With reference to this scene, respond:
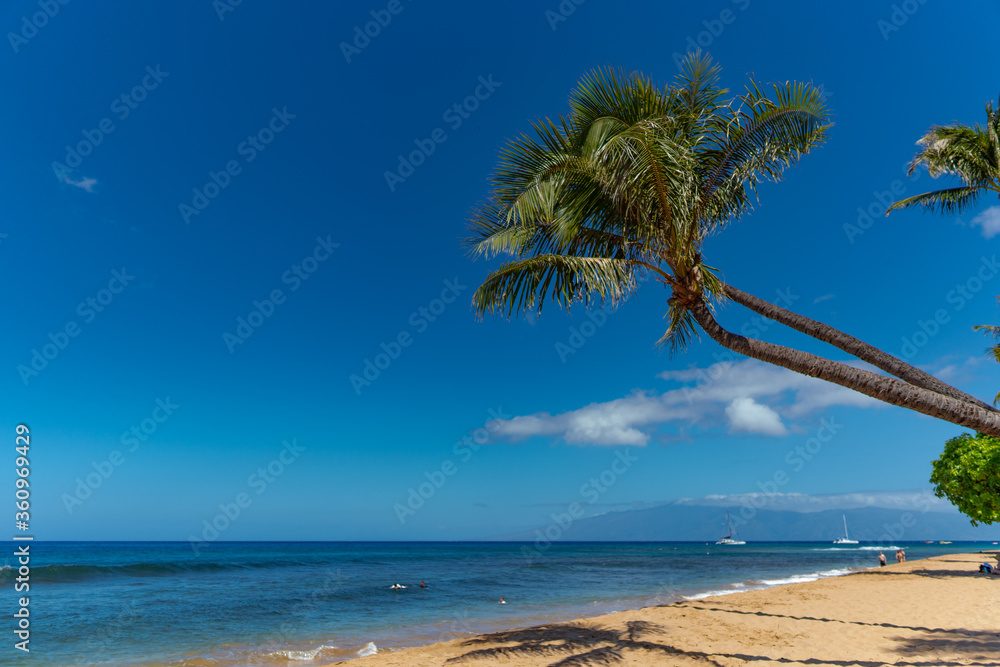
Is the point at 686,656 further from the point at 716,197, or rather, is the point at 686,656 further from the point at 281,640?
the point at 281,640

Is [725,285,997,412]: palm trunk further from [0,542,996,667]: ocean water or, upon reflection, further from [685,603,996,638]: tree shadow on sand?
[0,542,996,667]: ocean water

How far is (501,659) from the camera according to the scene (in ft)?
26.2

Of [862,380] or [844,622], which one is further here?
[844,622]

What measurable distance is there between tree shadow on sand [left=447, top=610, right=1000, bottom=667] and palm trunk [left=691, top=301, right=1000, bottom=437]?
440 centimetres

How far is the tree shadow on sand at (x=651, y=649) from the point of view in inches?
269

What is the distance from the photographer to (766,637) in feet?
28.4

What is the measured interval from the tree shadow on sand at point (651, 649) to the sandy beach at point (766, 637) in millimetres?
16

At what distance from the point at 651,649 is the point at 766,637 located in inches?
88.3

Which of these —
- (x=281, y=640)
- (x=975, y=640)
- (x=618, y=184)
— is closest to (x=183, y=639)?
(x=281, y=640)

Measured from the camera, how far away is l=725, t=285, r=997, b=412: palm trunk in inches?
193

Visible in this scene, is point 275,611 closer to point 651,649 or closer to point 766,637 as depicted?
point 651,649

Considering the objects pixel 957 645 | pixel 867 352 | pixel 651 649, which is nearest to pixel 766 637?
pixel 651 649

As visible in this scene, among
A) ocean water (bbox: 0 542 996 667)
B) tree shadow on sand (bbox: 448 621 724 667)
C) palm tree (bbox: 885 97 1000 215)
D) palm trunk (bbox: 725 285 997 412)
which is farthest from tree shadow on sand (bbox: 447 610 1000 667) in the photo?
palm tree (bbox: 885 97 1000 215)

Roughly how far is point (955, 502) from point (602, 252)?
19.4 metres
